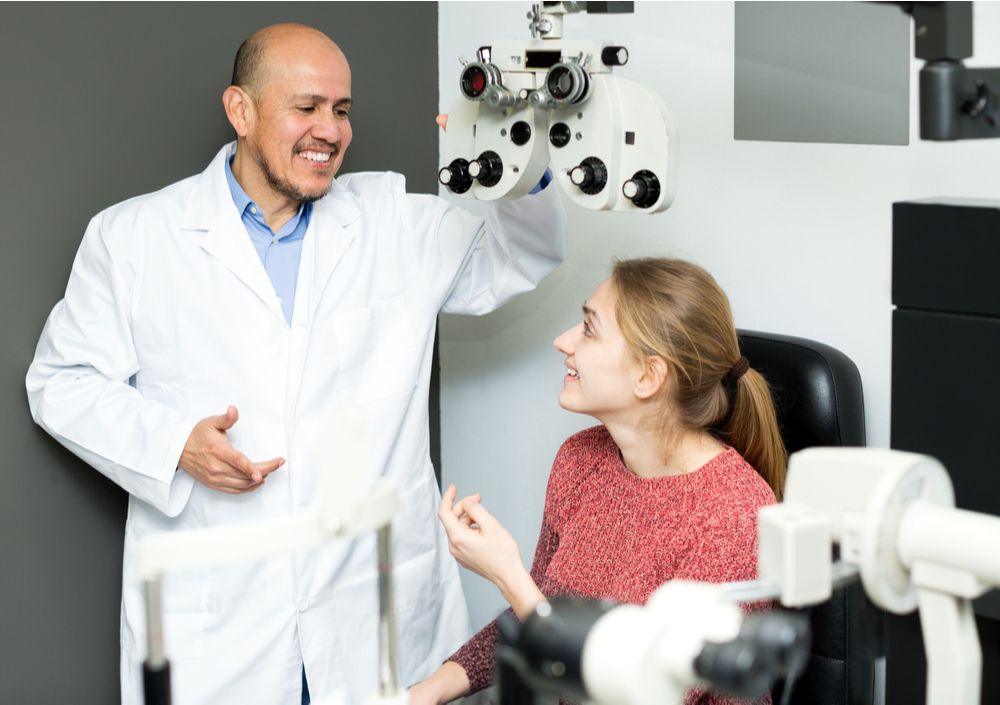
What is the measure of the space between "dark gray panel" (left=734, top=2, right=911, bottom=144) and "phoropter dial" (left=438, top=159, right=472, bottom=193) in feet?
1.67

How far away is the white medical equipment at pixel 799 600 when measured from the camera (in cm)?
81

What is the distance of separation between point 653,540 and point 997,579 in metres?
0.80

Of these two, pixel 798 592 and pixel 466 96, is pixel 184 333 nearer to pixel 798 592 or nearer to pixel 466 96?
pixel 466 96

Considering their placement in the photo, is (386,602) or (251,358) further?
(251,358)

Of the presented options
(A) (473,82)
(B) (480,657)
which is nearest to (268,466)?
(B) (480,657)

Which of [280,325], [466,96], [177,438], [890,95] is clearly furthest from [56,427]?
[890,95]

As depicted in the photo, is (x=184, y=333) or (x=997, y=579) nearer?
(x=997, y=579)

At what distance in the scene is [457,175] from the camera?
185 cm

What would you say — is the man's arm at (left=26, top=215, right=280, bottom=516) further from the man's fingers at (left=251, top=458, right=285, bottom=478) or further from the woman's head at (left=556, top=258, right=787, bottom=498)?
the woman's head at (left=556, top=258, right=787, bottom=498)

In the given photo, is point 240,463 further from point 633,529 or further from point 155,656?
point 155,656

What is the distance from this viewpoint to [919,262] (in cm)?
108

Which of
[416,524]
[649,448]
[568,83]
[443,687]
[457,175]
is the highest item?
[568,83]

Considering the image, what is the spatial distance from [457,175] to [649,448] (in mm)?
498

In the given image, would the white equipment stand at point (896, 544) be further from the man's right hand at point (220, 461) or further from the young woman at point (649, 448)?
the man's right hand at point (220, 461)
